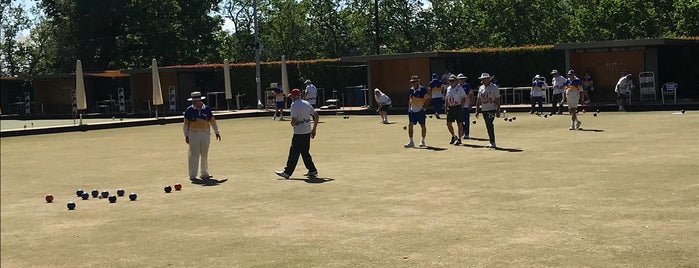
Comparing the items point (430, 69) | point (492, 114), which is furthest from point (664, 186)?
point (430, 69)

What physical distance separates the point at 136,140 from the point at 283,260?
1907 centimetres

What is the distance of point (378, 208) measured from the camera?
11391mm

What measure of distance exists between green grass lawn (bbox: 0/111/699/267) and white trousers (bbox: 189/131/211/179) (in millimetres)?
640

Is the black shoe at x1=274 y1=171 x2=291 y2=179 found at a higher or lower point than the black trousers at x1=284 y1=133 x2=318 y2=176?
lower

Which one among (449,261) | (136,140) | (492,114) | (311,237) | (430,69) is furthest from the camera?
(430,69)

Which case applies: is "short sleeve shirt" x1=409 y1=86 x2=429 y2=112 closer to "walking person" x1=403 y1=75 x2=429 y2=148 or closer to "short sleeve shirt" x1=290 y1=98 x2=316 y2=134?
"walking person" x1=403 y1=75 x2=429 y2=148

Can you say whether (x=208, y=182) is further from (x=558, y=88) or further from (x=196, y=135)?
(x=558, y=88)

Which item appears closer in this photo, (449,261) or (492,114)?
(449,261)

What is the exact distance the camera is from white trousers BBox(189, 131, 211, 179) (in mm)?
15562

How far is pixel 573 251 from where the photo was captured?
8227 millimetres

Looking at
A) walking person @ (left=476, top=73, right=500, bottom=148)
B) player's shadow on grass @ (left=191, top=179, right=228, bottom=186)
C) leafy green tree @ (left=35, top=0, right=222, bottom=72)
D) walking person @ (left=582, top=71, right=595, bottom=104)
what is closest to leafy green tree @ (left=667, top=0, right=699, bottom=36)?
walking person @ (left=582, top=71, right=595, bottom=104)

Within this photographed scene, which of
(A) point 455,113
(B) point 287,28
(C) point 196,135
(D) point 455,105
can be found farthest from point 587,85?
(B) point 287,28

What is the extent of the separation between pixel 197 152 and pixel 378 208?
518cm

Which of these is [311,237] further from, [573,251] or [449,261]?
[573,251]
